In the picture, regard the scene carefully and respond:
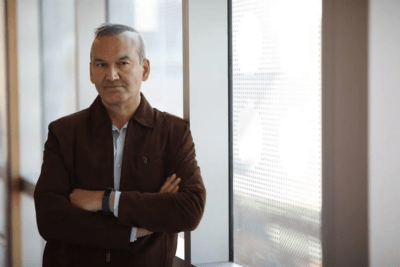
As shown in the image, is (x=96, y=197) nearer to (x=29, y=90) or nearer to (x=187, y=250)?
(x=187, y=250)

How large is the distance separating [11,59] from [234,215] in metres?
2.55

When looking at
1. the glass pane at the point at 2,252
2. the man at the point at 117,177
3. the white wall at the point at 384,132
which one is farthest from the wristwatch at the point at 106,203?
the glass pane at the point at 2,252

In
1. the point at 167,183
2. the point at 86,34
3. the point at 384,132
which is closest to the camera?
the point at 384,132

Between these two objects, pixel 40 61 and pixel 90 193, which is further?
pixel 40 61

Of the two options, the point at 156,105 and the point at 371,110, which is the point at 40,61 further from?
the point at 371,110

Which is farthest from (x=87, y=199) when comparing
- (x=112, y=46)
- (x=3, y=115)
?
(x=3, y=115)

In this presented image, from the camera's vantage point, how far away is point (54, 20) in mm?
3793

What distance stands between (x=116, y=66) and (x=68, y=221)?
60 cm

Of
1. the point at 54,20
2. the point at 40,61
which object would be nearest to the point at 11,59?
the point at 40,61

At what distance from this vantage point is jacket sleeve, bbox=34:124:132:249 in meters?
1.73

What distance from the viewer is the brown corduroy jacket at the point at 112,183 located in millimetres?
1729

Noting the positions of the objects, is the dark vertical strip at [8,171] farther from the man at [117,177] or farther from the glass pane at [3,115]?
the man at [117,177]

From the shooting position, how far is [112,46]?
1780 mm

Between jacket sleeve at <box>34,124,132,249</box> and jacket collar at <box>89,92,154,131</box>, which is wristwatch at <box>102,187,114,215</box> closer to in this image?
jacket sleeve at <box>34,124,132,249</box>
